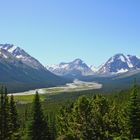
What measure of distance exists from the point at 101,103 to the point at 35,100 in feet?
63.7

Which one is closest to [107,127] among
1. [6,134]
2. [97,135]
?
[97,135]

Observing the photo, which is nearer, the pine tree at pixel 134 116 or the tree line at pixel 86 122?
the pine tree at pixel 134 116

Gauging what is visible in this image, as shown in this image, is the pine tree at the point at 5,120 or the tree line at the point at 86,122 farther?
the tree line at the point at 86,122

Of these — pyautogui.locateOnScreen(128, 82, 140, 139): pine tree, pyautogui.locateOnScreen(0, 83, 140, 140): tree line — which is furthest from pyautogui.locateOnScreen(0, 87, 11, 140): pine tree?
pyautogui.locateOnScreen(128, 82, 140, 139): pine tree

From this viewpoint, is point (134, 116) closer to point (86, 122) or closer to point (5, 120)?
point (86, 122)

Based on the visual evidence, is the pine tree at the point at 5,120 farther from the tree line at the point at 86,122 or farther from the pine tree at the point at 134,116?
the pine tree at the point at 134,116

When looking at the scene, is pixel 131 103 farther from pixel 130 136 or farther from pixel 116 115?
pixel 116 115

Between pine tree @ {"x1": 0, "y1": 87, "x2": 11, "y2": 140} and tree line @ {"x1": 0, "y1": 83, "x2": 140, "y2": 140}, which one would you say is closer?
pine tree @ {"x1": 0, "y1": 87, "x2": 11, "y2": 140}

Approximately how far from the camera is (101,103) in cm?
8019

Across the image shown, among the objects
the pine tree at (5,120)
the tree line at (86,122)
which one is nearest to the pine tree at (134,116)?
the tree line at (86,122)

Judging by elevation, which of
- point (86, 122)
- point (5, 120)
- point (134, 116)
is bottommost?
point (86, 122)

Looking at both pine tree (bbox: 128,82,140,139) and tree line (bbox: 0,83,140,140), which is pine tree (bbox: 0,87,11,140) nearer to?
tree line (bbox: 0,83,140,140)

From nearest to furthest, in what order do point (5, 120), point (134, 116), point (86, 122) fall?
point (134, 116) < point (5, 120) < point (86, 122)

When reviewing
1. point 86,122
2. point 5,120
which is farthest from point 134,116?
point 5,120
